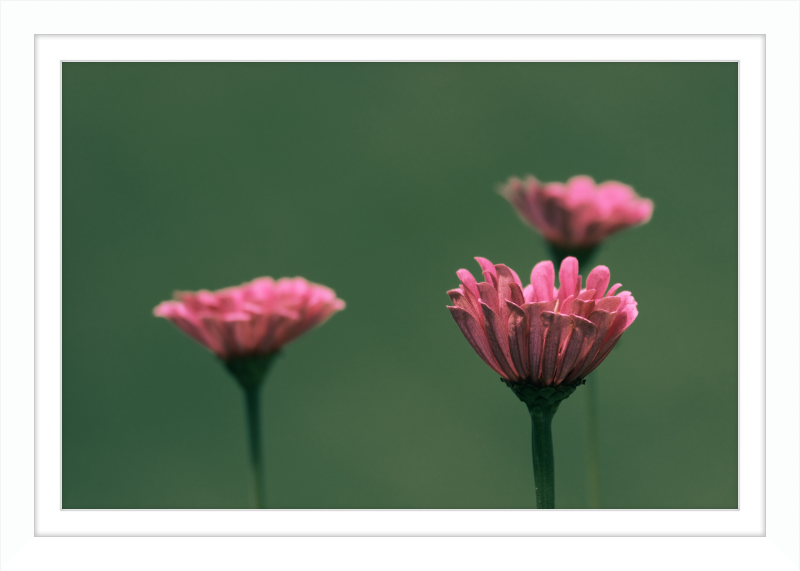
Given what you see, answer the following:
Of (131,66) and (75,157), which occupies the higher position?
(131,66)

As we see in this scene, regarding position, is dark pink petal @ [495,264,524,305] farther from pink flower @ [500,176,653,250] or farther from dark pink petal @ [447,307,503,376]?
pink flower @ [500,176,653,250]

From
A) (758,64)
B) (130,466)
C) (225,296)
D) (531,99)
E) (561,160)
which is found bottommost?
(130,466)

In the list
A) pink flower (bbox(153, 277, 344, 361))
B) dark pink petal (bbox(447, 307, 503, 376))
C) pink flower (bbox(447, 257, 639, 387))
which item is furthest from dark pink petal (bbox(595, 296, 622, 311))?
pink flower (bbox(153, 277, 344, 361))

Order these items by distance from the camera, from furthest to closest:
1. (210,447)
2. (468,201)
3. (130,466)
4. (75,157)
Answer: (468,201) < (210,447) < (130,466) < (75,157)

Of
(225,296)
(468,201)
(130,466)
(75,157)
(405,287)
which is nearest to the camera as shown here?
(225,296)

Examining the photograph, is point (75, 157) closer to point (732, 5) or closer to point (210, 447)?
point (210, 447)
